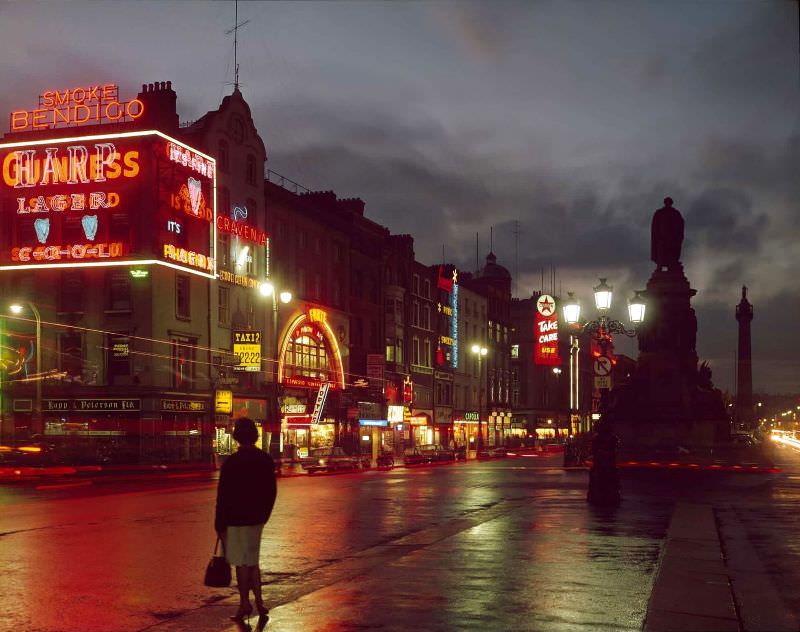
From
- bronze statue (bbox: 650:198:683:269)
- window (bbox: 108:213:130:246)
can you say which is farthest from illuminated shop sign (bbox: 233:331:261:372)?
bronze statue (bbox: 650:198:683:269)

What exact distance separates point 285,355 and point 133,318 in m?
14.2

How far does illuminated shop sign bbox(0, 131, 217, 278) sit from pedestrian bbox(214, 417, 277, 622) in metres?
42.1

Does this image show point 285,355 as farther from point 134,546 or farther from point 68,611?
point 68,611

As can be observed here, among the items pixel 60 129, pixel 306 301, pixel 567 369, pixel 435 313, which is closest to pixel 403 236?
pixel 435 313

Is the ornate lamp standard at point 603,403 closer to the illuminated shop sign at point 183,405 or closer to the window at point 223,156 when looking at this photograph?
the illuminated shop sign at point 183,405

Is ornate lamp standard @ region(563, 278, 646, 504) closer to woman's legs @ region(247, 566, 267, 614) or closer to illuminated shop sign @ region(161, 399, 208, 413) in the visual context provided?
woman's legs @ region(247, 566, 267, 614)

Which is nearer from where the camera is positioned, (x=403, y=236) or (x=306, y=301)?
(x=306, y=301)

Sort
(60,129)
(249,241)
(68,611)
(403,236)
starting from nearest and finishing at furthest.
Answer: (68,611)
(60,129)
(249,241)
(403,236)

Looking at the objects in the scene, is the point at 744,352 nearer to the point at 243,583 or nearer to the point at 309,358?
the point at 309,358

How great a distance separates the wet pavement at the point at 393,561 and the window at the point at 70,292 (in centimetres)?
2662

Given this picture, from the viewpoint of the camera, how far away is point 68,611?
10125mm

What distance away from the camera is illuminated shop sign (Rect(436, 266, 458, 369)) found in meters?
92.2

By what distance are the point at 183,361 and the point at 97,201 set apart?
9.14 metres

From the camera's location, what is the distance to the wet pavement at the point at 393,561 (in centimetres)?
993
